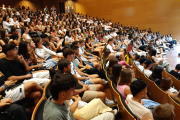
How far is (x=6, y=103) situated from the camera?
2.96 ft

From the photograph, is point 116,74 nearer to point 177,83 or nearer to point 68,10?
point 177,83

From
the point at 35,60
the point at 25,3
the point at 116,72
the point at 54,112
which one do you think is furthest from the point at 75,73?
the point at 25,3

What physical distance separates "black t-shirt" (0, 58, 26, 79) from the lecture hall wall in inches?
338

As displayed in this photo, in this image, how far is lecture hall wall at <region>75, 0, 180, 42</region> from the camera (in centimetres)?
773

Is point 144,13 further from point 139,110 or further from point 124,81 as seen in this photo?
point 139,110

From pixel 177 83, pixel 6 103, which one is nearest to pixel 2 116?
pixel 6 103

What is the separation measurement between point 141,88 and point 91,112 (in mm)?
460

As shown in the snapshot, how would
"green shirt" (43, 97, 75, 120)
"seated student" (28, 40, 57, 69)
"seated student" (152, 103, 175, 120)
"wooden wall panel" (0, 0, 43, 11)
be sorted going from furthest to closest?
"wooden wall panel" (0, 0, 43, 11) < "seated student" (28, 40, 57, 69) < "seated student" (152, 103, 175, 120) < "green shirt" (43, 97, 75, 120)

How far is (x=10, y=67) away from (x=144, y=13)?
8.85 meters

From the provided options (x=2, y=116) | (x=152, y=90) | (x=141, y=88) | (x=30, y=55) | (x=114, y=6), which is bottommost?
(x=152, y=90)

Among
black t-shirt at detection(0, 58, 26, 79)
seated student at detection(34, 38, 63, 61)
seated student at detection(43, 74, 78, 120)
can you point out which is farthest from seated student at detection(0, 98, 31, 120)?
seated student at detection(34, 38, 63, 61)

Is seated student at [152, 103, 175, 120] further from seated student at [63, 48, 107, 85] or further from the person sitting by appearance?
seated student at [63, 48, 107, 85]

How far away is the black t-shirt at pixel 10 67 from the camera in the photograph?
1267 millimetres

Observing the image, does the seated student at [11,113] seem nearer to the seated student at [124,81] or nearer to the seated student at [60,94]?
the seated student at [60,94]
